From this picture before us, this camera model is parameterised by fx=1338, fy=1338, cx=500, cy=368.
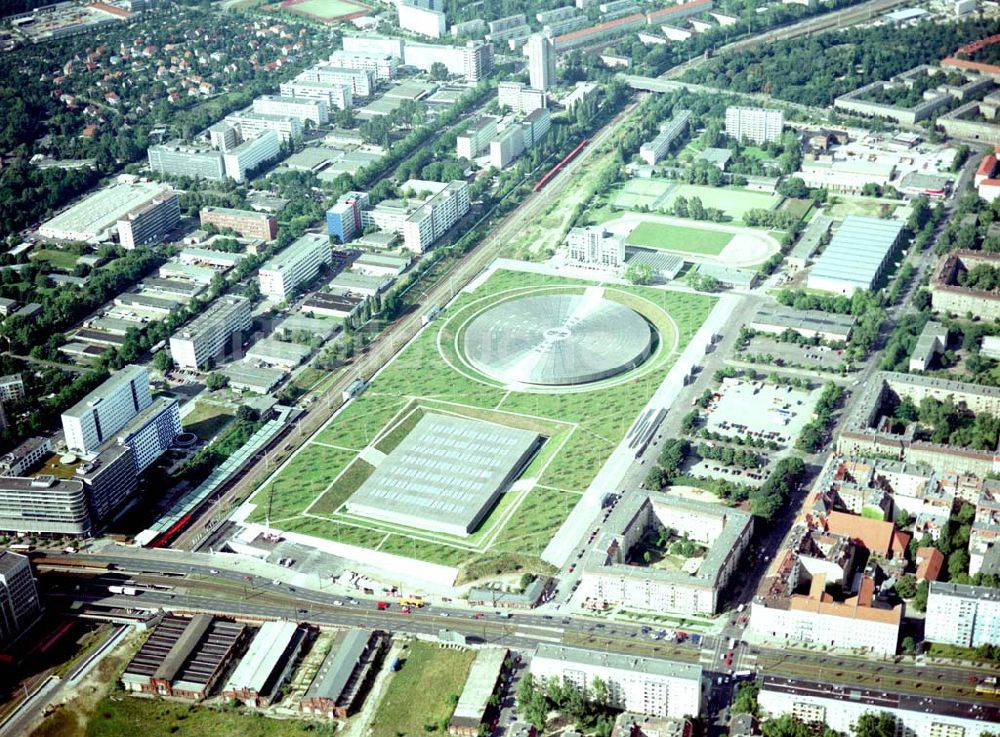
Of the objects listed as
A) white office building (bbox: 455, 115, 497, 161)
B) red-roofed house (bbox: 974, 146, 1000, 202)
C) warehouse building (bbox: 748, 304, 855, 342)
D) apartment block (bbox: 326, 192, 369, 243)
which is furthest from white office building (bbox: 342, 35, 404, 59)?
warehouse building (bbox: 748, 304, 855, 342)

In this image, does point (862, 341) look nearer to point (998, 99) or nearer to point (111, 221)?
point (998, 99)

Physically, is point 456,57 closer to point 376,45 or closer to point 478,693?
point 376,45

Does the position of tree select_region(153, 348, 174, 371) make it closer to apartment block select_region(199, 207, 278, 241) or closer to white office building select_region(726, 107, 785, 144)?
apartment block select_region(199, 207, 278, 241)

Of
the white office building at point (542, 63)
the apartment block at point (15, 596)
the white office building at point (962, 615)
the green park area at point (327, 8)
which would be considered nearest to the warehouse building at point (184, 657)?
the apartment block at point (15, 596)

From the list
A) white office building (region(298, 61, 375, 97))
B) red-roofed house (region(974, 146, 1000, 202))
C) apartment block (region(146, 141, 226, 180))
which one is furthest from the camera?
white office building (region(298, 61, 375, 97))

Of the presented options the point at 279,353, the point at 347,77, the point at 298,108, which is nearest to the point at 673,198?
the point at 279,353
